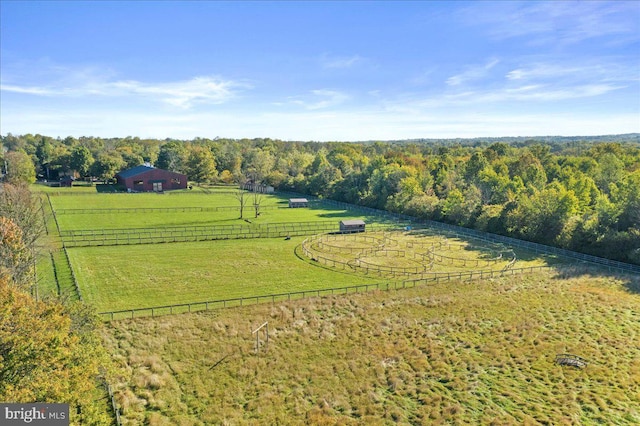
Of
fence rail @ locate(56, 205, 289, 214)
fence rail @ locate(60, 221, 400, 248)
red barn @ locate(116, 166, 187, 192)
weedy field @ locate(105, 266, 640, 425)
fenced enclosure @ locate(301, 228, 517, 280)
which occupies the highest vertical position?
red barn @ locate(116, 166, 187, 192)

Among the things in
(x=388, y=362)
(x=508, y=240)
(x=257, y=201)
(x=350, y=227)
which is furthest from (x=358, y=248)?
(x=257, y=201)

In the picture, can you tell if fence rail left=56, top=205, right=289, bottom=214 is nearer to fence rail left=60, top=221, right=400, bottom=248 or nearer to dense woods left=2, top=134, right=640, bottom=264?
fence rail left=60, top=221, right=400, bottom=248

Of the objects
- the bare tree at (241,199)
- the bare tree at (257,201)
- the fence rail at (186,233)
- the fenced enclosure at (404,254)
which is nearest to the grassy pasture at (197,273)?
the fenced enclosure at (404,254)

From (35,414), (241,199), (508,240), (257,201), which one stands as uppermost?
(241,199)

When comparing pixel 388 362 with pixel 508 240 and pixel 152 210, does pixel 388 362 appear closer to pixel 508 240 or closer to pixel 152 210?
pixel 508 240

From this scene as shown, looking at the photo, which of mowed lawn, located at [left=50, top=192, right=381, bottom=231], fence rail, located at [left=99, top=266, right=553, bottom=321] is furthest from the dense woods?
fence rail, located at [left=99, top=266, right=553, bottom=321]

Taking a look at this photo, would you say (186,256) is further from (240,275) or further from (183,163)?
(183,163)

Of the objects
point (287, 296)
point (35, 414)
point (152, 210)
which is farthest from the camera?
point (152, 210)
